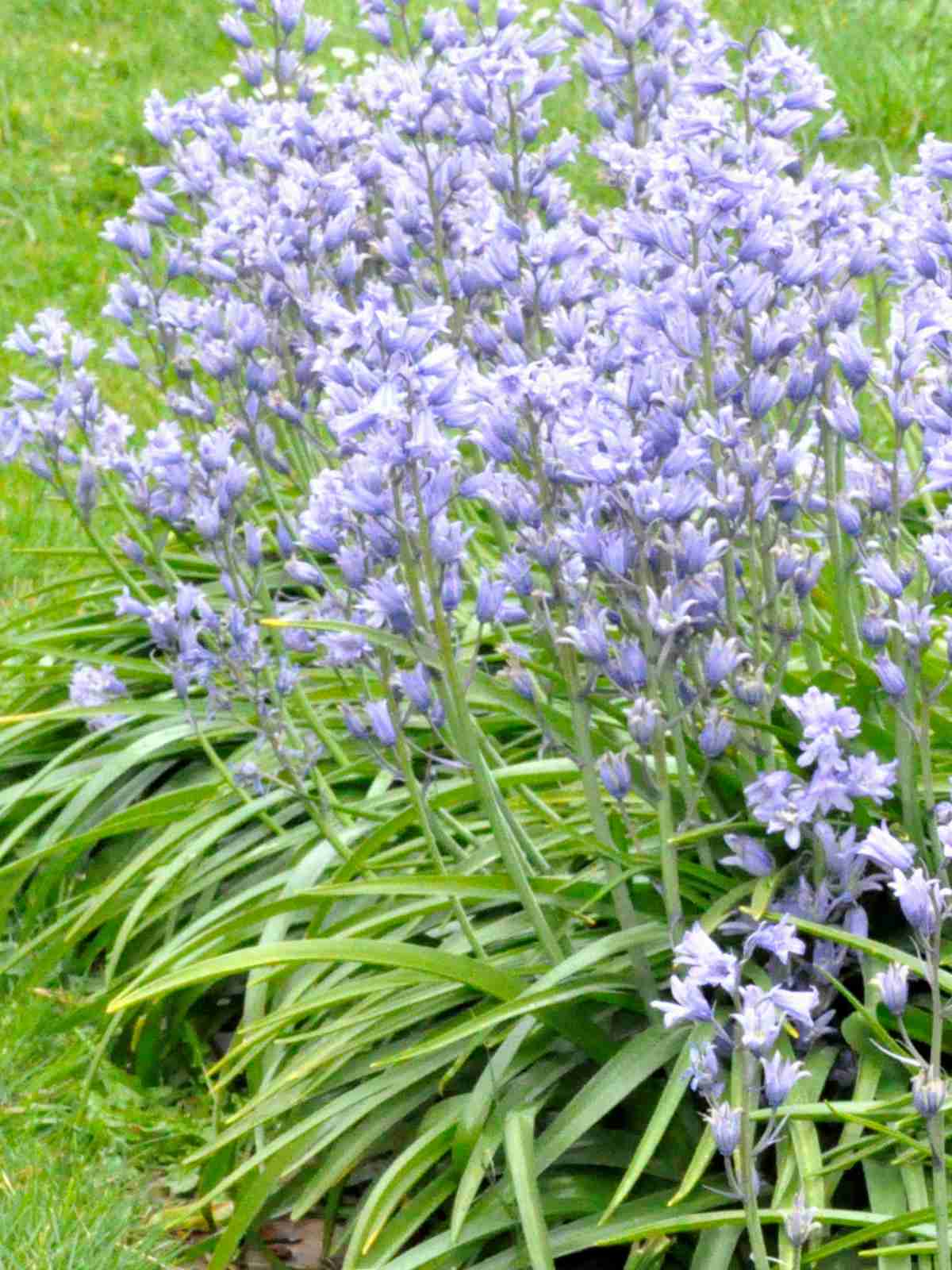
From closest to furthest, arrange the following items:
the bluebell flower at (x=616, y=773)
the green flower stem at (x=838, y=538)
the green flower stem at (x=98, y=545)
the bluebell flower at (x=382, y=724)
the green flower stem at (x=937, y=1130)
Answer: the green flower stem at (x=937, y=1130)
the bluebell flower at (x=616, y=773)
the bluebell flower at (x=382, y=724)
the green flower stem at (x=838, y=538)
the green flower stem at (x=98, y=545)

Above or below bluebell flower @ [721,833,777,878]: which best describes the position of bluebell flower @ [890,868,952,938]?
above

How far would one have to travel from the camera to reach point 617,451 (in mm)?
2574

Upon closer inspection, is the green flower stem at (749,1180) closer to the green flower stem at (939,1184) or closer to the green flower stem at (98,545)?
the green flower stem at (939,1184)

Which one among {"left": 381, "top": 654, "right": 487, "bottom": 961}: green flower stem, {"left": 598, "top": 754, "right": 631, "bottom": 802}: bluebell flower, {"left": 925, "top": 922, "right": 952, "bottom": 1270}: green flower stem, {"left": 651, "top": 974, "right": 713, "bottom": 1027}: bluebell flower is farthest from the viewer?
{"left": 381, "top": 654, "right": 487, "bottom": 961}: green flower stem

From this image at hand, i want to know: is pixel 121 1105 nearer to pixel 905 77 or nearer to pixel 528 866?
pixel 528 866

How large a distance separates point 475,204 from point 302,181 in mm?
323

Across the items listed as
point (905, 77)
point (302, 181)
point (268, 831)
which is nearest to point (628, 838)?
point (268, 831)

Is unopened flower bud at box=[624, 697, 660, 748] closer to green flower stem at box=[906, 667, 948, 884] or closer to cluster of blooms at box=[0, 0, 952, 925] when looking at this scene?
cluster of blooms at box=[0, 0, 952, 925]

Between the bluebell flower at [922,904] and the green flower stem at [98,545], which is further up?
the green flower stem at [98,545]

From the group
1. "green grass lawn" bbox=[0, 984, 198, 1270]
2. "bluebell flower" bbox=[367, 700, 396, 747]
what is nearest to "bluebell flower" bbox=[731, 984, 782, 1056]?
"bluebell flower" bbox=[367, 700, 396, 747]

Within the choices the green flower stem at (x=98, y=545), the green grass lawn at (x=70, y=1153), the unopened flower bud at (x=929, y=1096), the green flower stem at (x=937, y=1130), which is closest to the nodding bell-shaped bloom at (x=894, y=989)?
the green flower stem at (x=937, y=1130)

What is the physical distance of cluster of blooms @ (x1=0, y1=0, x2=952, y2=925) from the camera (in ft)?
8.61

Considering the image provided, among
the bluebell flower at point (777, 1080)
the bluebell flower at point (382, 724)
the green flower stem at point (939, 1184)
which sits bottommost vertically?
the green flower stem at point (939, 1184)

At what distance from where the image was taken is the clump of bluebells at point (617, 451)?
2592 millimetres
